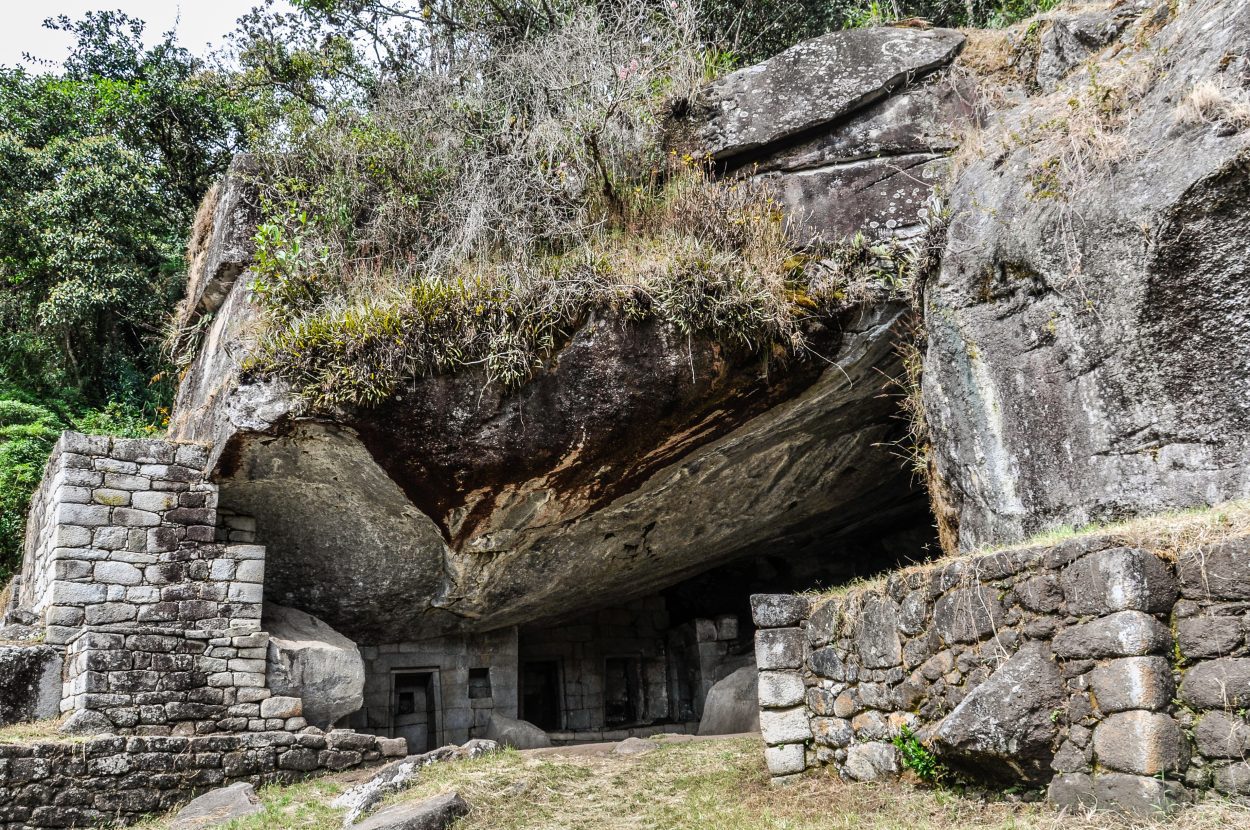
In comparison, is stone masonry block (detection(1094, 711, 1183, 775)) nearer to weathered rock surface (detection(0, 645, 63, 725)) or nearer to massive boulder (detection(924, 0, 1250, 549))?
massive boulder (detection(924, 0, 1250, 549))

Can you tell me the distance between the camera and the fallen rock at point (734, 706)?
9.43 metres

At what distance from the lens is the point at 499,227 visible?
8531 mm

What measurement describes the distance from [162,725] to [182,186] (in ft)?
36.1

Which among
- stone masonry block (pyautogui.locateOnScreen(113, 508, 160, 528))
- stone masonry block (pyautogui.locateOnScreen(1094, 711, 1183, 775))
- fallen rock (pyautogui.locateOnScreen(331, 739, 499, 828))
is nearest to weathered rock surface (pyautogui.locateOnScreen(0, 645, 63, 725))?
stone masonry block (pyautogui.locateOnScreen(113, 508, 160, 528))

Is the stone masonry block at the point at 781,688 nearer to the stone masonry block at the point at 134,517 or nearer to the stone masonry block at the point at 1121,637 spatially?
the stone masonry block at the point at 1121,637

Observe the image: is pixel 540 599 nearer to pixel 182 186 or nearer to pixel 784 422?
pixel 784 422

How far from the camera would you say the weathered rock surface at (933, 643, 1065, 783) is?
4.09m

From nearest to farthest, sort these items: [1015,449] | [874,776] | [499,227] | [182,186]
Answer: [874,776], [1015,449], [499,227], [182,186]

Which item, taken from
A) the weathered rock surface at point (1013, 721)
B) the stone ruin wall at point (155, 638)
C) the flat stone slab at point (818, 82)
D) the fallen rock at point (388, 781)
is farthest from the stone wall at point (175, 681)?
the flat stone slab at point (818, 82)

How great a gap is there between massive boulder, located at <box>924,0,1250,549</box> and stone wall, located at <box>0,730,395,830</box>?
18.0 ft

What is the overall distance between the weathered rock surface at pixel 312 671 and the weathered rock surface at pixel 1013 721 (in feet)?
18.4

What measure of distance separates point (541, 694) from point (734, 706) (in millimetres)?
4620

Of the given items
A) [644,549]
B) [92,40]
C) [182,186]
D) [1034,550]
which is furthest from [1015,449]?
[92,40]

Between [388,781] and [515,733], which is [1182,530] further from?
[515,733]
